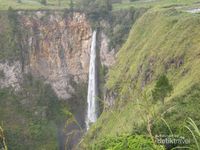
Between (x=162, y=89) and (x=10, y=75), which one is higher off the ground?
(x=162, y=89)

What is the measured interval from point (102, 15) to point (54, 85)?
45.8 feet

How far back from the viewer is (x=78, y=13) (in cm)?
7256

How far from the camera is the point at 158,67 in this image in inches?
1849

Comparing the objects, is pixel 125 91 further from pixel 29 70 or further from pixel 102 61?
pixel 29 70

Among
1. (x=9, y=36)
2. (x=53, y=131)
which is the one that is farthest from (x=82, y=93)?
(x=9, y=36)

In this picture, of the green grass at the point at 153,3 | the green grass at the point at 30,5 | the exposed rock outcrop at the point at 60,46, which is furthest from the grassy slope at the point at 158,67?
the green grass at the point at 30,5

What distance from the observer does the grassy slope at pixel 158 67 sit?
33891 millimetres

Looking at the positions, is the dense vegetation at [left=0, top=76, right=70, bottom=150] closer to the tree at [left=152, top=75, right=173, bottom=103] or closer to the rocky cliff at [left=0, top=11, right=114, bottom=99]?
the rocky cliff at [left=0, top=11, right=114, bottom=99]

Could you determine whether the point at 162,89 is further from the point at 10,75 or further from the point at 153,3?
the point at 153,3

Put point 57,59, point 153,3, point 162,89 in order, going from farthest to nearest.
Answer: point 153,3
point 57,59
point 162,89

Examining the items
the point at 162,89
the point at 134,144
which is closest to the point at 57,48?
the point at 162,89

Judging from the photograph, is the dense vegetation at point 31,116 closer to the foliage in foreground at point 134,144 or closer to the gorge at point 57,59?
the gorge at point 57,59

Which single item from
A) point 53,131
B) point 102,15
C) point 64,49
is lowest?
point 53,131

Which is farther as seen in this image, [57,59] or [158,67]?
[57,59]
